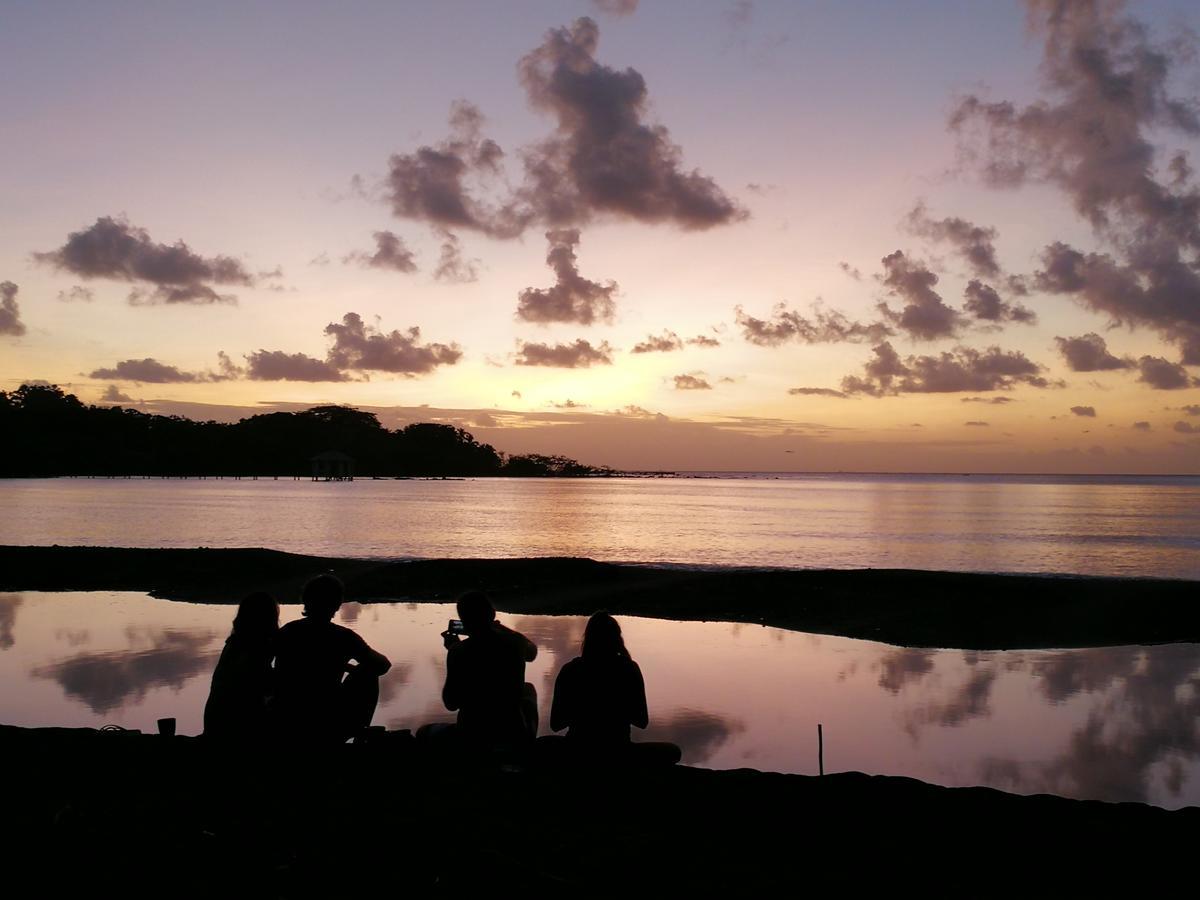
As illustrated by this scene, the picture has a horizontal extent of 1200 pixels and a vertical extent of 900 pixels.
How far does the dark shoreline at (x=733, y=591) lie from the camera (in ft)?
71.3

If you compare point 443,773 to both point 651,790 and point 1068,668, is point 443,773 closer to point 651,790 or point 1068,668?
point 651,790

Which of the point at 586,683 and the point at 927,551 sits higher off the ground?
the point at 586,683

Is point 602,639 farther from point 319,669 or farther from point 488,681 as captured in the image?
point 319,669

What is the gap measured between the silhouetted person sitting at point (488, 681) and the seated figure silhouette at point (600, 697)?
1.34ft

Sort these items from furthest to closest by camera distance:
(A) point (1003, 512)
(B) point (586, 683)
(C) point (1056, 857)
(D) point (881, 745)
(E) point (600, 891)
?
(A) point (1003, 512), (D) point (881, 745), (B) point (586, 683), (C) point (1056, 857), (E) point (600, 891)

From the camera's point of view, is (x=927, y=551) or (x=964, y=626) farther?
(x=927, y=551)

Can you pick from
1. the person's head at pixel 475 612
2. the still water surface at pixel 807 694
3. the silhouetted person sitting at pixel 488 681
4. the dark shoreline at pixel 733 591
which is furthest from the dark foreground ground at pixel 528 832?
the dark shoreline at pixel 733 591

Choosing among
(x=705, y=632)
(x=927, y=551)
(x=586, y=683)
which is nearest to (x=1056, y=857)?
Answer: (x=586, y=683)

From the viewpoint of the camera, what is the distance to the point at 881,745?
1148 cm

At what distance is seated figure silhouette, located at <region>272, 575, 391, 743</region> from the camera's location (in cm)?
747

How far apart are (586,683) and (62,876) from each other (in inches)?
149

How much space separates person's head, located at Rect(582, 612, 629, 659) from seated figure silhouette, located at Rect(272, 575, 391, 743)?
1.65 meters

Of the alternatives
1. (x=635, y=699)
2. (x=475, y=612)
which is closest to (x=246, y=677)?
(x=475, y=612)

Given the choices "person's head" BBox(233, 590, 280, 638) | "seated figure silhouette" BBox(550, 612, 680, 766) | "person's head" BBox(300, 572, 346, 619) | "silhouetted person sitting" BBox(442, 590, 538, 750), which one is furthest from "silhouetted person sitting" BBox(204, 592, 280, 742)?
"seated figure silhouette" BBox(550, 612, 680, 766)
